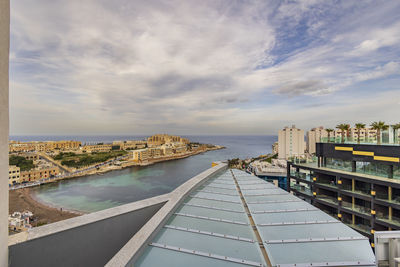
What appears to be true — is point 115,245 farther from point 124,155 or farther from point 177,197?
point 124,155

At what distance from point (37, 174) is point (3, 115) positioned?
54863mm

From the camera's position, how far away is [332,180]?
1301 cm

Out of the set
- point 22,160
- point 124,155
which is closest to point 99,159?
point 124,155

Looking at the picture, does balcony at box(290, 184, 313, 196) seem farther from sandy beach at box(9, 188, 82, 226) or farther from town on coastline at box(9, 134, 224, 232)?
sandy beach at box(9, 188, 82, 226)

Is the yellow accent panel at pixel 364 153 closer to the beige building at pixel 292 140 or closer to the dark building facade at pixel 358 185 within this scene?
the dark building facade at pixel 358 185

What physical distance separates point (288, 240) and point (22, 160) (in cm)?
6599

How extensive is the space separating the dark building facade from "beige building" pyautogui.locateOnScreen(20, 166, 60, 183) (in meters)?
53.3

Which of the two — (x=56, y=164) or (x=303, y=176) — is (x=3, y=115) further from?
(x=56, y=164)

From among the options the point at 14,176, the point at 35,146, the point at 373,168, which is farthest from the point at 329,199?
the point at 35,146

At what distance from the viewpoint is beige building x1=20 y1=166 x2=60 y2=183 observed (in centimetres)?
3969

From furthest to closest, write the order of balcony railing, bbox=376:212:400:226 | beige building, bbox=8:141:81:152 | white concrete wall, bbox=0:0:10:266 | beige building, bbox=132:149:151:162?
1. beige building, bbox=8:141:81:152
2. beige building, bbox=132:149:151:162
3. balcony railing, bbox=376:212:400:226
4. white concrete wall, bbox=0:0:10:266

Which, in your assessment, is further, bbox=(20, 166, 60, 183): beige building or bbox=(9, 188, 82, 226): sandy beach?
bbox=(20, 166, 60, 183): beige building

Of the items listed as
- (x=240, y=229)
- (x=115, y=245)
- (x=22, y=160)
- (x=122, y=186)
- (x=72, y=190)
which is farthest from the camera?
(x=22, y=160)

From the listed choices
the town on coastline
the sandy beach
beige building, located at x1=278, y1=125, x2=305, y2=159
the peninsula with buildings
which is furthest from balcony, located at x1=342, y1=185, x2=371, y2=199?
the peninsula with buildings
